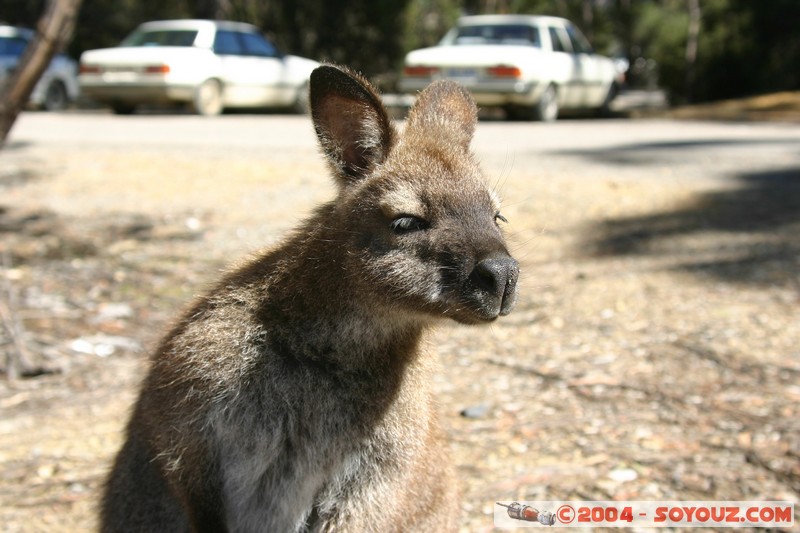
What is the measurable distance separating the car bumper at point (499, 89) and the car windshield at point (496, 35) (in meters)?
1.51

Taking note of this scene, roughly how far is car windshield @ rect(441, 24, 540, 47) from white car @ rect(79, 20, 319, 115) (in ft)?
11.2

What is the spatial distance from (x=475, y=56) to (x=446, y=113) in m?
13.4

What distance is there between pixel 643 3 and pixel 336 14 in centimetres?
1571

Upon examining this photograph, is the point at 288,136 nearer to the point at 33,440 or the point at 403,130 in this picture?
the point at 33,440

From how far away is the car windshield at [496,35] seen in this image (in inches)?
715

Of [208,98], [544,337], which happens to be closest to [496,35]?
[208,98]

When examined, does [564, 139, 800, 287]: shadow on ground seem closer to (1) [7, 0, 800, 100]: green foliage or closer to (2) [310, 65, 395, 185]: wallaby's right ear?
(2) [310, 65, 395, 185]: wallaby's right ear

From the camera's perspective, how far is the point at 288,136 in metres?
14.1

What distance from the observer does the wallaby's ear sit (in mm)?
3621

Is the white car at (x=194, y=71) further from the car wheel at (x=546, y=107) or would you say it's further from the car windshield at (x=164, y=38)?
the car wheel at (x=546, y=107)

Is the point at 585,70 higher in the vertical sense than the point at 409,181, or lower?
lower

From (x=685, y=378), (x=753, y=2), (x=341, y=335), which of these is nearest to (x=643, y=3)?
(x=753, y=2)

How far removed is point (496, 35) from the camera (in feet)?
60.5

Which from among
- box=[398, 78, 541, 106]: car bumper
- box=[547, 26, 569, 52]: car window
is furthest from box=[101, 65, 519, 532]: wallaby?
box=[547, 26, 569, 52]: car window
